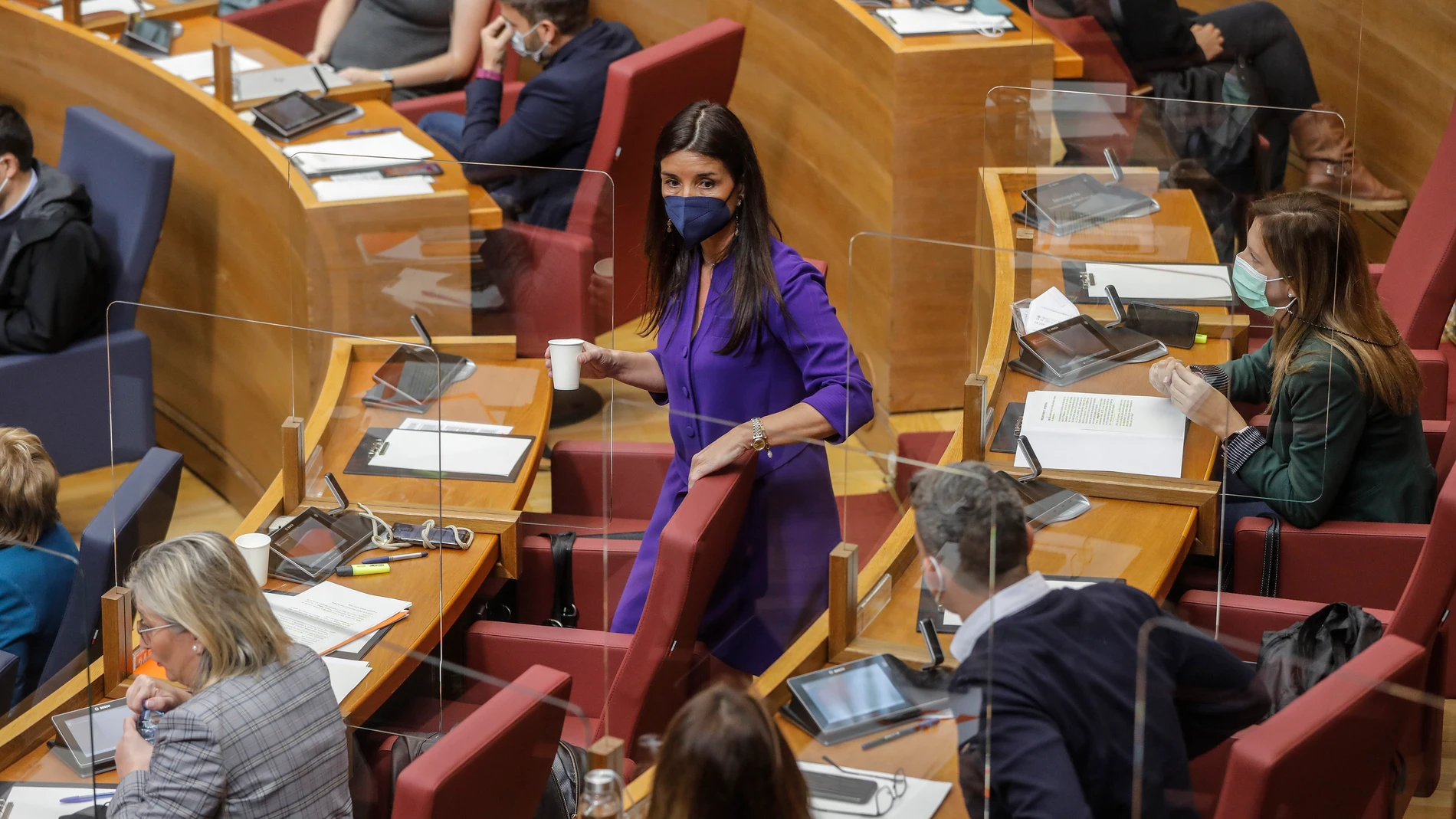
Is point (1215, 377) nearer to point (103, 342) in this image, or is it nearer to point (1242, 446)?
point (1242, 446)

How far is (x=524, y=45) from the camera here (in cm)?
454

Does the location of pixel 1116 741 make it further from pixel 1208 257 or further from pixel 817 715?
pixel 1208 257

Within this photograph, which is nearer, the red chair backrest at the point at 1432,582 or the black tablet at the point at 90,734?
the red chair backrest at the point at 1432,582

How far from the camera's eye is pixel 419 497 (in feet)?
9.66

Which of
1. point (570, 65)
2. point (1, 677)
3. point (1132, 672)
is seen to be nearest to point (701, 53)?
point (570, 65)

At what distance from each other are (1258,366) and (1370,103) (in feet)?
5.51

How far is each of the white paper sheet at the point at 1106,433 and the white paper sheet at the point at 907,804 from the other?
3.15ft

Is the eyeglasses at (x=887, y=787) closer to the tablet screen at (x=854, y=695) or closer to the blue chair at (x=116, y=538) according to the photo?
the tablet screen at (x=854, y=695)

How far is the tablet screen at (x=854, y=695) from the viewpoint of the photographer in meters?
2.02

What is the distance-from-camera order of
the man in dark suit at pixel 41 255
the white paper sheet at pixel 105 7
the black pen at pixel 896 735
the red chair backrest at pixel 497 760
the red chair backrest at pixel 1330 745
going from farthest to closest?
the white paper sheet at pixel 105 7 < the man in dark suit at pixel 41 255 < the black pen at pixel 896 735 < the red chair backrest at pixel 497 760 < the red chair backrest at pixel 1330 745

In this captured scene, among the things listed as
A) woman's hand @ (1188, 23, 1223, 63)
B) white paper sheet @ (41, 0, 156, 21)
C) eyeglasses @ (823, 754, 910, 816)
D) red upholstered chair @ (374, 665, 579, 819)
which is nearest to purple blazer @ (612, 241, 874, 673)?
red upholstered chair @ (374, 665, 579, 819)

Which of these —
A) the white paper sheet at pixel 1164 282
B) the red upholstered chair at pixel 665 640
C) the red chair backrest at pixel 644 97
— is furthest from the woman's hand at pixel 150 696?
the white paper sheet at pixel 1164 282

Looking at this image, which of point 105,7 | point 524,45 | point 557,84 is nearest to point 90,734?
point 557,84

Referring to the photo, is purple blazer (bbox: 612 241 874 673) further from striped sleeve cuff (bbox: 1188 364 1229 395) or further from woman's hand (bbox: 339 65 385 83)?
woman's hand (bbox: 339 65 385 83)
